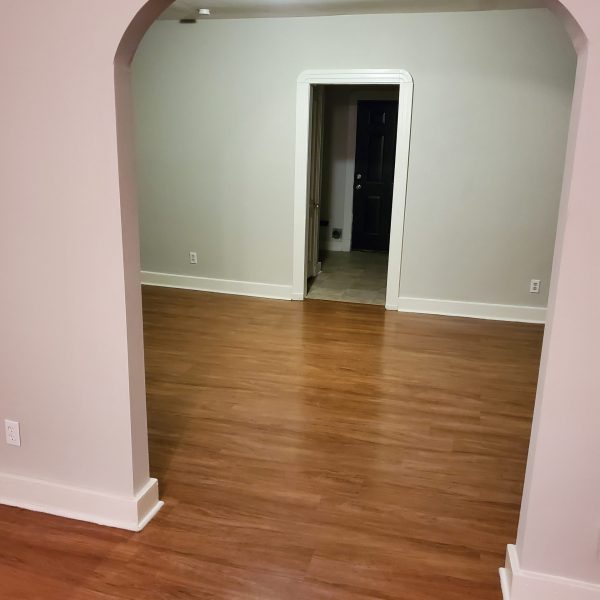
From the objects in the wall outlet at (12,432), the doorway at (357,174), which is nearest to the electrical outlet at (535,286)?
the doorway at (357,174)

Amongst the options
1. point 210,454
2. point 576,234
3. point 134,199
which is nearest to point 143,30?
point 134,199

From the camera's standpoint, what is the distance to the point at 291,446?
2.97 m

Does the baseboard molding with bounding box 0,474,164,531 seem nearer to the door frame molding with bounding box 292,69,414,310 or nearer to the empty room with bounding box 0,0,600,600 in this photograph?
the empty room with bounding box 0,0,600,600

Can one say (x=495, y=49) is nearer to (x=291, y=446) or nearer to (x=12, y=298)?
(x=291, y=446)

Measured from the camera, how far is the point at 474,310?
5324 mm

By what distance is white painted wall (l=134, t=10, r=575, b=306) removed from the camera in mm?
4848

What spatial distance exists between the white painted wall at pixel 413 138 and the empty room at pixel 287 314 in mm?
24

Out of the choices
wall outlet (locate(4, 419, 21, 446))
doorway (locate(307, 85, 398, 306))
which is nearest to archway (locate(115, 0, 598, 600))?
wall outlet (locate(4, 419, 21, 446))

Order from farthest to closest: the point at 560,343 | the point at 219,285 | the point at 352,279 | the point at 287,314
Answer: the point at 352,279 → the point at 219,285 → the point at 287,314 → the point at 560,343

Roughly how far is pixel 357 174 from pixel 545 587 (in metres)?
7.12

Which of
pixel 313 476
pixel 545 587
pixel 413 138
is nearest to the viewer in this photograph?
pixel 545 587

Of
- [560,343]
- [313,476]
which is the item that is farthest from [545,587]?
[313,476]

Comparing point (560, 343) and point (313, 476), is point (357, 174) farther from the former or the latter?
point (560, 343)

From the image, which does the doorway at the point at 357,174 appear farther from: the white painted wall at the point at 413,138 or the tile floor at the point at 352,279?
the white painted wall at the point at 413,138
